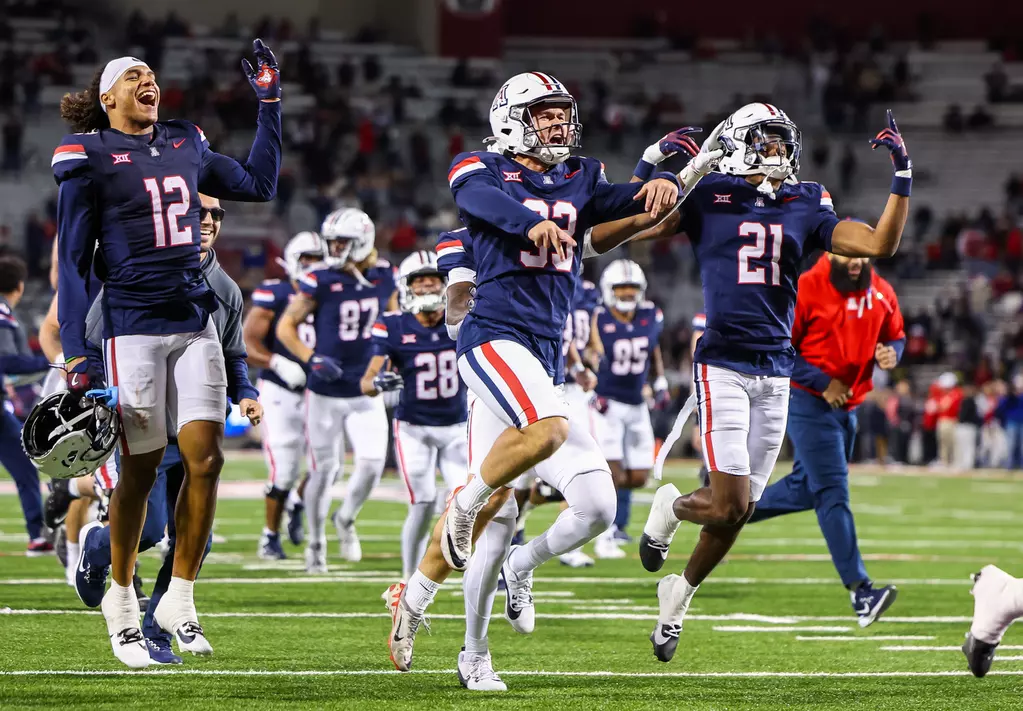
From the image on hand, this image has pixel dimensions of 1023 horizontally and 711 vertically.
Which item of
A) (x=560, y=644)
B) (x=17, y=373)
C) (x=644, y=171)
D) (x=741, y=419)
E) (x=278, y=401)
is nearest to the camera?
(x=644, y=171)

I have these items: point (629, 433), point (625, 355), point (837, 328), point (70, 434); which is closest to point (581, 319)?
point (625, 355)

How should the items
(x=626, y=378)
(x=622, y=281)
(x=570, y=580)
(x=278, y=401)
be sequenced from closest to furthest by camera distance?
(x=570, y=580), (x=278, y=401), (x=626, y=378), (x=622, y=281)

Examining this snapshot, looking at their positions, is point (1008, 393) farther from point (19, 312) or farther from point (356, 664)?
point (356, 664)

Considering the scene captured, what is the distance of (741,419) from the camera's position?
6254mm

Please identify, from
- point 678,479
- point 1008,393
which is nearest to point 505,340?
point 678,479

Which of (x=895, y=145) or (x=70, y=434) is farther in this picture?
(x=895, y=145)

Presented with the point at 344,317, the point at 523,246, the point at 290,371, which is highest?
the point at 523,246

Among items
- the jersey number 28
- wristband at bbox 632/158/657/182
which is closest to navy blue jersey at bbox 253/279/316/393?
the jersey number 28

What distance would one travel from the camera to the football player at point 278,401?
1029 cm

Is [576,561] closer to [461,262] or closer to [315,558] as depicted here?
[315,558]

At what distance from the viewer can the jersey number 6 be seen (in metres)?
5.37

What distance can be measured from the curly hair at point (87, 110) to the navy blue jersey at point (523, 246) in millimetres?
1262

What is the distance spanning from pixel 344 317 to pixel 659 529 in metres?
4.05

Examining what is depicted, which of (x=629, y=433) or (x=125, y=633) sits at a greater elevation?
(x=125, y=633)
